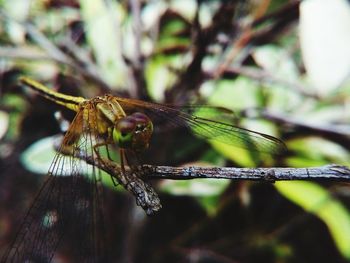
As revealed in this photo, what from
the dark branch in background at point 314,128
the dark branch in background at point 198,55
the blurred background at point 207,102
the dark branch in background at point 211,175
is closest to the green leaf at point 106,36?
the blurred background at point 207,102

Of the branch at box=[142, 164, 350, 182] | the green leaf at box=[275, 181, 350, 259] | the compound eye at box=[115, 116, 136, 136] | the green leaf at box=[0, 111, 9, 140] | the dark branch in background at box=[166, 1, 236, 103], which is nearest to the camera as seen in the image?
the branch at box=[142, 164, 350, 182]

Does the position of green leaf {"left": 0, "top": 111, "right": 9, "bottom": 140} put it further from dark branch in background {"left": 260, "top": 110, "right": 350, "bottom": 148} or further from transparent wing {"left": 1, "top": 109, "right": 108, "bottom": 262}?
dark branch in background {"left": 260, "top": 110, "right": 350, "bottom": 148}

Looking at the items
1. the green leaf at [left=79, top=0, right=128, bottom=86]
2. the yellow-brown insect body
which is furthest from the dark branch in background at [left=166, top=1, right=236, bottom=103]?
the yellow-brown insect body

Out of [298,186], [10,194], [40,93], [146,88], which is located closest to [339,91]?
[298,186]

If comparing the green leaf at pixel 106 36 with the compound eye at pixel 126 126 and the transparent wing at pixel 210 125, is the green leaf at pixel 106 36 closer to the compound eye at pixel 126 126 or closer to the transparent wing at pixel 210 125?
the transparent wing at pixel 210 125

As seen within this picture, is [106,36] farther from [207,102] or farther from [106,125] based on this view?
[106,125]

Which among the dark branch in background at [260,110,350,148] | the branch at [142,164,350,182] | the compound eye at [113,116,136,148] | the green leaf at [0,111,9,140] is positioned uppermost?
the green leaf at [0,111,9,140]
